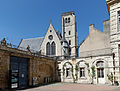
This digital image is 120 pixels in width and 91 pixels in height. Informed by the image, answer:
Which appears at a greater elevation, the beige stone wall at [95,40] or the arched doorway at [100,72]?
the beige stone wall at [95,40]

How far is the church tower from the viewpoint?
33.1 m

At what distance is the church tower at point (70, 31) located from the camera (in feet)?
109

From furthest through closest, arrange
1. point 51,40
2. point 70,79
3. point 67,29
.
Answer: point 67,29, point 51,40, point 70,79

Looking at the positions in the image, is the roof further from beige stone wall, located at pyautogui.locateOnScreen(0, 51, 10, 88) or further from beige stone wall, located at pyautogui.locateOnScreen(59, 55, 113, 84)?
beige stone wall, located at pyautogui.locateOnScreen(0, 51, 10, 88)

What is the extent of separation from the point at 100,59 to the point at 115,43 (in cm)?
307

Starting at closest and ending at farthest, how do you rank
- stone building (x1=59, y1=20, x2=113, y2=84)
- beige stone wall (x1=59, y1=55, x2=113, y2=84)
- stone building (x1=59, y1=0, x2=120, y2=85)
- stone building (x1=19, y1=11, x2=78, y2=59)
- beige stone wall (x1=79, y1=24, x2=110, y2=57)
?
stone building (x1=59, y1=0, x2=120, y2=85) < beige stone wall (x1=59, y1=55, x2=113, y2=84) < stone building (x1=59, y1=20, x2=113, y2=84) < beige stone wall (x1=79, y1=24, x2=110, y2=57) < stone building (x1=19, y1=11, x2=78, y2=59)

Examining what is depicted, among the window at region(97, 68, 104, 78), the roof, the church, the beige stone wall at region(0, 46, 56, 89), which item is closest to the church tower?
the church

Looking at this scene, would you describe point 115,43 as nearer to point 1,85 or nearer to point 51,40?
point 1,85

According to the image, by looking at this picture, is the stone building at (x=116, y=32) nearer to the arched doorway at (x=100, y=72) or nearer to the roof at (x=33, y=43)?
the arched doorway at (x=100, y=72)

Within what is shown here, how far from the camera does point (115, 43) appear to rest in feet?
48.9

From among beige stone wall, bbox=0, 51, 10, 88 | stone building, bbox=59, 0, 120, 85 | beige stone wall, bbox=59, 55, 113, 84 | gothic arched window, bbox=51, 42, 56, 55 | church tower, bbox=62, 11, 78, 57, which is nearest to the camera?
beige stone wall, bbox=0, 51, 10, 88

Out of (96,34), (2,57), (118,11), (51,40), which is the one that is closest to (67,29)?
(51,40)

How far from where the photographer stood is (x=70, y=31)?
34688mm

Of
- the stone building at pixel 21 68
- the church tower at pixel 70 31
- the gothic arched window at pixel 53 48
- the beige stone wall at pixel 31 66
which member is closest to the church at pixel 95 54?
the gothic arched window at pixel 53 48
